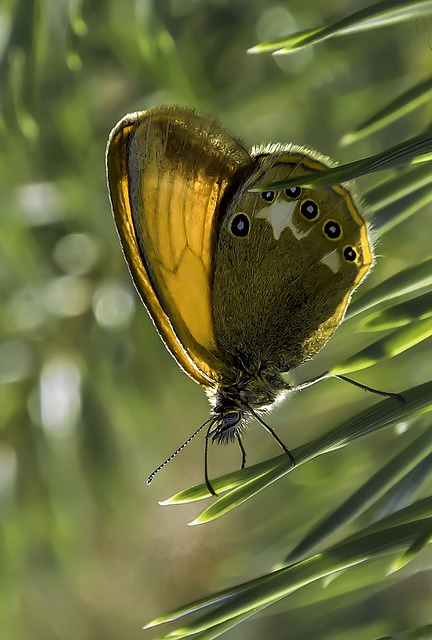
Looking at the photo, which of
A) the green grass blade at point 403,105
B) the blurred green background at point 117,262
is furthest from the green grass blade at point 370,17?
the blurred green background at point 117,262

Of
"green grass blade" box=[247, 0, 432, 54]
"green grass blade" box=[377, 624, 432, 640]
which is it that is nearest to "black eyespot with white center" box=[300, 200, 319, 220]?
"green grass blade" box=[247, 0, 432, 54]

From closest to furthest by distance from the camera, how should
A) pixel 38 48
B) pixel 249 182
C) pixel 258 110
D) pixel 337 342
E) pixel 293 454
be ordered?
pixel 293 454 < pixel 249 182 < pixel 38 48 < pixel 337 342 < pixel 258 110

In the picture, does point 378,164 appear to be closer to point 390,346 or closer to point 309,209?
point 390,346

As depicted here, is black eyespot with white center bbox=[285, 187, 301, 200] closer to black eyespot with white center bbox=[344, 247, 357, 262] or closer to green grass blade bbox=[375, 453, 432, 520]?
black eyespot with white center bbox=[344, 247, 357, 262]

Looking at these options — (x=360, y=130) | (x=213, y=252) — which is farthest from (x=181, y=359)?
(x=360, y=130)

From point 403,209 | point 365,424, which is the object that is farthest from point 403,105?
point 365,424

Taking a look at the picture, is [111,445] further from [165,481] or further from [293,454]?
[165,481]

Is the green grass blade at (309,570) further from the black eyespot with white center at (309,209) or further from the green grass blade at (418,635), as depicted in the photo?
the black eyespot with white center at (309,209)

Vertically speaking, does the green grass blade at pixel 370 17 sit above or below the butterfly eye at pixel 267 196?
above
